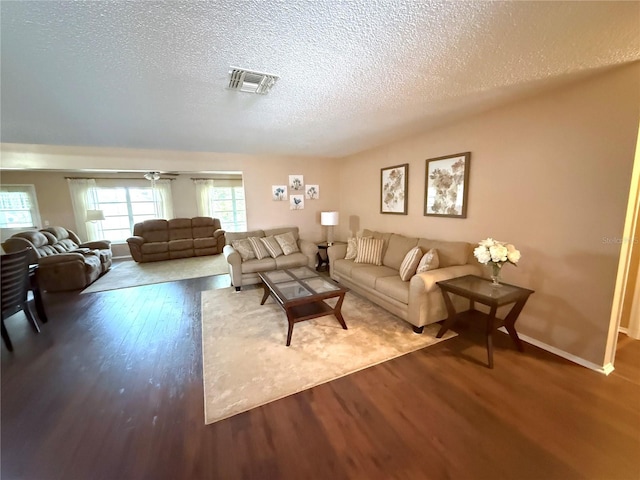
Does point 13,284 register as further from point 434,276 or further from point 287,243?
point 434,276

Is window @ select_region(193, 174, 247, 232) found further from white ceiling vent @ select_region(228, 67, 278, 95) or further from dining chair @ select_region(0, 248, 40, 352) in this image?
white ceiling vent @ select_region(228, 67, 278, 95)

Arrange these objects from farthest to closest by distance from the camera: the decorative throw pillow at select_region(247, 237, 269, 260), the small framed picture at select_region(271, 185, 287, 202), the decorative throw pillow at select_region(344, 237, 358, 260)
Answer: the small framed picture at select_region(271, 185, 287, 202) < the decorative throw pillow at select_region(247, 237, 269, 260) < the decorative throw pillow at select_region(344, 237, 358, 260)

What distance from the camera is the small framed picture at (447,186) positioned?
2.88 meters

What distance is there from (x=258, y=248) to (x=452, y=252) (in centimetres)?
298

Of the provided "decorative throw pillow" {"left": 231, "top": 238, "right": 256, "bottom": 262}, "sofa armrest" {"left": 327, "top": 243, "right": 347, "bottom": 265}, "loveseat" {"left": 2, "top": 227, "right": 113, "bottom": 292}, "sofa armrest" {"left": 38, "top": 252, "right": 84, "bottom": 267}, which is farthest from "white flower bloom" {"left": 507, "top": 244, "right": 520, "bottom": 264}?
"sofa armrest" {"left": 38, "top": 252, "right": 84, "bottom": 267}

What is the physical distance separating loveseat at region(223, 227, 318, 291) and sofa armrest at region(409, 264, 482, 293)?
2249mm

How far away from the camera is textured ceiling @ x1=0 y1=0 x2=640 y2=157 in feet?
3.87

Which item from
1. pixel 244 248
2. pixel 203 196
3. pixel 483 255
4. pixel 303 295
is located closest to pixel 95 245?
pixel 203 196

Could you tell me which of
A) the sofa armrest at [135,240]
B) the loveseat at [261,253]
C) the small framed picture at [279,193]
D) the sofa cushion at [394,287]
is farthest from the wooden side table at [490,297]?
the sofa armrest at [135,240]

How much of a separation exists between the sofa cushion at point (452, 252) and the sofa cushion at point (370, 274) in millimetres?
612

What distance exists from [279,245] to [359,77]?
312 cm

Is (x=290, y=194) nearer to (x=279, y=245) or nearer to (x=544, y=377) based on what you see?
(x=279, y=245)

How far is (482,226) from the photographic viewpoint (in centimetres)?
275

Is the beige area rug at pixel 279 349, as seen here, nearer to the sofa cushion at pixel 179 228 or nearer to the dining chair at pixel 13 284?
the dining chair at pixel 13 284
